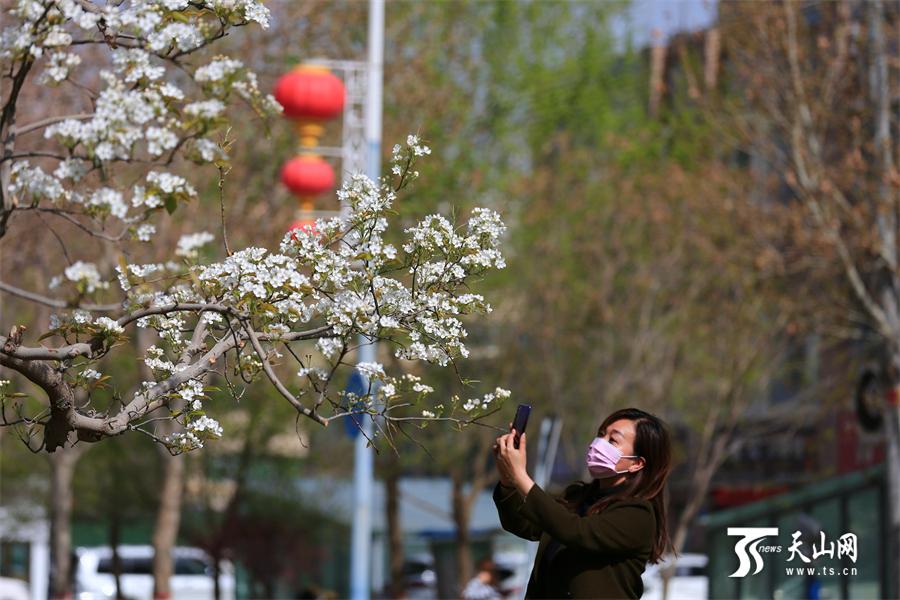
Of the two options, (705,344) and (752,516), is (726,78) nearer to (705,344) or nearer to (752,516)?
(705,344)

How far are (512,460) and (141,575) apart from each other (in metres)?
46.1

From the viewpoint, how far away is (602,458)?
475 centimetres

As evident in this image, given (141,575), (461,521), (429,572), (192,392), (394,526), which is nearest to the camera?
(192,392)

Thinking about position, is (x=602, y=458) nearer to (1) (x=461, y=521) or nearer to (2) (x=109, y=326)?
(2) (x=109, y=326)

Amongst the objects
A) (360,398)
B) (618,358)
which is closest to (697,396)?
(618,358)

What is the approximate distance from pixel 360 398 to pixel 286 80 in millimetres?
9541

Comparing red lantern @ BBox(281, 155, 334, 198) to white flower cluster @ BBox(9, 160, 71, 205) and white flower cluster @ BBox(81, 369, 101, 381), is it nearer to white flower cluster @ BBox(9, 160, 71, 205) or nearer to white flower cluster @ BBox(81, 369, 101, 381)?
white flower cluster @ BBox(81, 369, 101, 381)

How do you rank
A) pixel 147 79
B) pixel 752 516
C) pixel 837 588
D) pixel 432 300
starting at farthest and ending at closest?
pixel 752 516, pixel 837 588, pixel 432 300, pixel 147 79

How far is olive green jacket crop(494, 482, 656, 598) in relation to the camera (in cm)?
452

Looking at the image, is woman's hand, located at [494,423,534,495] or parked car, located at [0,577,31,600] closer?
woman's hand, located at [494,423,534,495]

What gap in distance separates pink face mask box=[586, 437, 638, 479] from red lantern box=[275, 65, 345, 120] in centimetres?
1049

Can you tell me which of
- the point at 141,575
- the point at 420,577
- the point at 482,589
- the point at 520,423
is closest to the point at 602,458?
the point at 520,423

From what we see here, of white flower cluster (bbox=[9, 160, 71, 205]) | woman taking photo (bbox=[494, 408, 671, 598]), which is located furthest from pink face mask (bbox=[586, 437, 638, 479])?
A: white flower cluster (bbox=[9, 160, 71, 205])

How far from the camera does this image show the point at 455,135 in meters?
29.4
